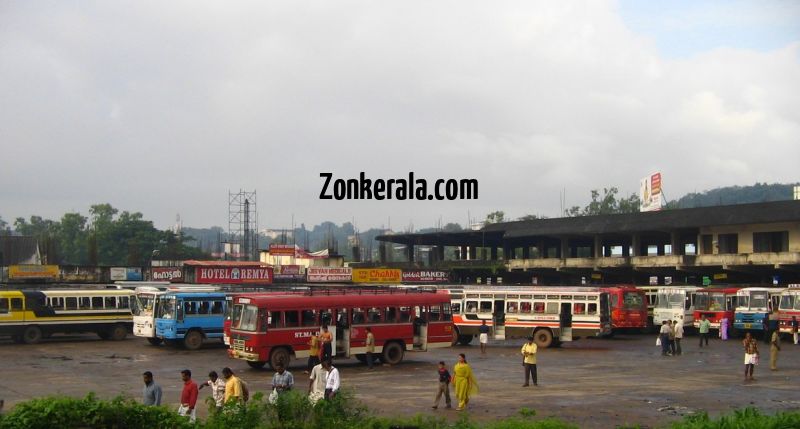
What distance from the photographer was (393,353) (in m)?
29.1

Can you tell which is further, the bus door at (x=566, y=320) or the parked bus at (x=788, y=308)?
the parked bus at (x=788, y=308)

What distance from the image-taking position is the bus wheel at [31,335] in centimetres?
3612

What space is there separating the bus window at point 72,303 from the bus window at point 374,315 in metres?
15.2

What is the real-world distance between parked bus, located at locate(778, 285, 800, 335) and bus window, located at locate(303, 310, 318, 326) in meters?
22.7

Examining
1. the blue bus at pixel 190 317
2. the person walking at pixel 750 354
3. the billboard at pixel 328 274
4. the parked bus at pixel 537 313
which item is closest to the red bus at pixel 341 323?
the parked bus at pixel 537 313

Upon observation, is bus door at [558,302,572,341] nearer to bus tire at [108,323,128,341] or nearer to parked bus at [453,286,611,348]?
parked bus at [453,286,611,348]

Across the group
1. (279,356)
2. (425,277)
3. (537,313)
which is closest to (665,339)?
(537,313)

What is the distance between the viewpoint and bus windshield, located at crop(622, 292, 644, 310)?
4281 cm

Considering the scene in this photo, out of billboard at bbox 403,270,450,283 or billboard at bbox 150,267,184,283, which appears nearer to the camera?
billboard at bbox 150,267,184,283

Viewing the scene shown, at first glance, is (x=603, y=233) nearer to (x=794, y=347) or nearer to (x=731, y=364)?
(x=794, y=347)

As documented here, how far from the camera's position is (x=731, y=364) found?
2944cm

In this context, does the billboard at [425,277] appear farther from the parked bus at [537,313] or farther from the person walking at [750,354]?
the person walking at [750,354]

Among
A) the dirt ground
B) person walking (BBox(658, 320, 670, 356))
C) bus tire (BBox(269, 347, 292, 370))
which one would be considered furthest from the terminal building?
bus tire (BBox(269, 347, 292, 370))

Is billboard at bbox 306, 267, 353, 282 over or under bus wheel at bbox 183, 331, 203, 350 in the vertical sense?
over
